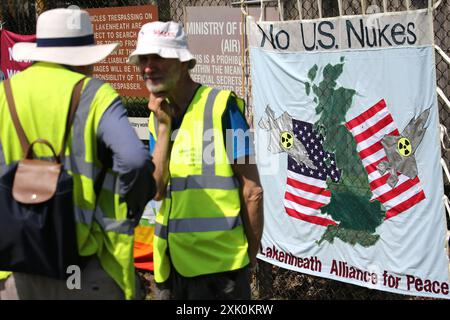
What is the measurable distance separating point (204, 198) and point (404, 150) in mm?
1750

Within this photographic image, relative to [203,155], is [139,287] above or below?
below

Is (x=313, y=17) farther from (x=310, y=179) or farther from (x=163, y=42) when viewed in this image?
Result: (x=163, y=42)

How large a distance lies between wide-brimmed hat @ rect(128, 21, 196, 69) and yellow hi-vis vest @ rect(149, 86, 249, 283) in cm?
24

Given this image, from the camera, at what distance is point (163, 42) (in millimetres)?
3789

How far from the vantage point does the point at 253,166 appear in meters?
3.91

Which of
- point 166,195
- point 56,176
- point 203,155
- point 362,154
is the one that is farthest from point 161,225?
point 362,154

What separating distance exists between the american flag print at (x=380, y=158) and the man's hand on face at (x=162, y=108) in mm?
1797

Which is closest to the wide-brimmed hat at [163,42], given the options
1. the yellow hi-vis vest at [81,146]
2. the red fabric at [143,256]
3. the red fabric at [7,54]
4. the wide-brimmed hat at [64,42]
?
the wide-brimmed hat at [64,42]

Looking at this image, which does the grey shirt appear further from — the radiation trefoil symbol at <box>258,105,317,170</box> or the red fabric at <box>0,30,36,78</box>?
the red fabric at <box>0,30,36,78</box>

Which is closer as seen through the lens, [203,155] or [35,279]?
[35,279]

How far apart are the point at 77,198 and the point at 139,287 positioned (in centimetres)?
55

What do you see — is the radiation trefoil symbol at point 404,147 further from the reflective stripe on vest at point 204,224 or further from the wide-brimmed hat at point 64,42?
the wide-brimmed hat at point 64,42

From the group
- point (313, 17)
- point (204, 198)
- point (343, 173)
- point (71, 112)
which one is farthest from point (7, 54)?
point (71, 112)

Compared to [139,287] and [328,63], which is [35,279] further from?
[328,63]
